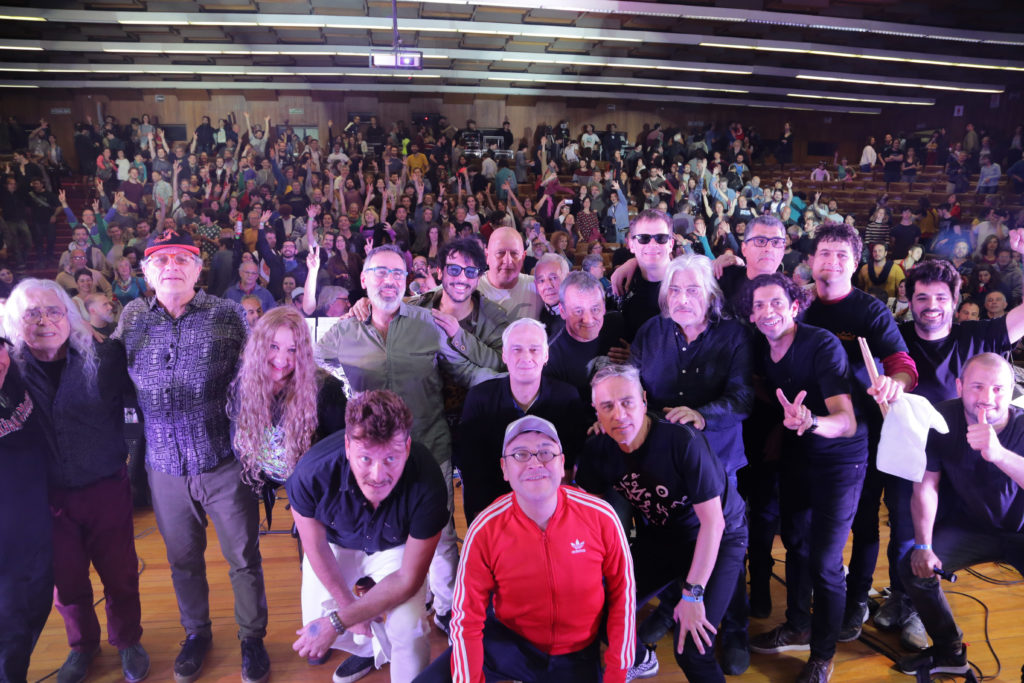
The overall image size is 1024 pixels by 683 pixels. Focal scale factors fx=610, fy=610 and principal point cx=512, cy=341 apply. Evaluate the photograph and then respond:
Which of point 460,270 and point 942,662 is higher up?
point 460,270

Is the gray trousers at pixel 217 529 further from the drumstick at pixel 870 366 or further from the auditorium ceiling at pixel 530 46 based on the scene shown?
the auditorium ceiling at pixel 530 46

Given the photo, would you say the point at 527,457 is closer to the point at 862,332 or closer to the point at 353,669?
the point at 353,669

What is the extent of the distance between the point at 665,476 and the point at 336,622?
1252 mm

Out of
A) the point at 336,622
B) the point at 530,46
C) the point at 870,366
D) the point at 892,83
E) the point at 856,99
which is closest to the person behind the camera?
the point at 336,622

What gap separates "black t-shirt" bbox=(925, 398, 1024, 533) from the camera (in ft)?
7.61

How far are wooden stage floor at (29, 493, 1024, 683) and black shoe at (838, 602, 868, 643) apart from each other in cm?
3

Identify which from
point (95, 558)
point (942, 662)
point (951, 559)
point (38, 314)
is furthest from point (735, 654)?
point (38, 314)

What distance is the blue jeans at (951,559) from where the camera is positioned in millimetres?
2367

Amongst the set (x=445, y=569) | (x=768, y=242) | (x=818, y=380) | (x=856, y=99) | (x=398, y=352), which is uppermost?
(x=856, y=99)

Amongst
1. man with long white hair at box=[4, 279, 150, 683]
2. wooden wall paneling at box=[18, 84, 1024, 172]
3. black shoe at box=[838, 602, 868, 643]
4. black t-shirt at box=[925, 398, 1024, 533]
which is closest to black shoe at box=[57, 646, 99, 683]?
man with long white hair at box=[4, 279, 150, 683]

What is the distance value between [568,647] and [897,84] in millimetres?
17107

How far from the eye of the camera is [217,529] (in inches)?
96.9

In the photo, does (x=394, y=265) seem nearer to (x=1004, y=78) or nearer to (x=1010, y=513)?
(x=1010, y=513)

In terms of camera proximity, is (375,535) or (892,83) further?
(892,83)
